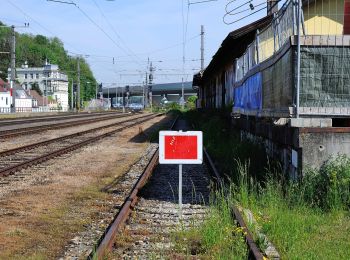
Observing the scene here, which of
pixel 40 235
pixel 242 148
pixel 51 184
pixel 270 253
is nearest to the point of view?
pixel 270 253

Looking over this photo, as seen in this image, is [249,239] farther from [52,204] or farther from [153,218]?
[52,204]

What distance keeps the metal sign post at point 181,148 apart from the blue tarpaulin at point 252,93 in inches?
227

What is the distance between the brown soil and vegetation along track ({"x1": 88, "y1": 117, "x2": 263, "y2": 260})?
554 mm

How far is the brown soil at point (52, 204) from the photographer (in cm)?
632

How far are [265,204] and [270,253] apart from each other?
2.51m

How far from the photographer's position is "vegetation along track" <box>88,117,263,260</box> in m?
5.88

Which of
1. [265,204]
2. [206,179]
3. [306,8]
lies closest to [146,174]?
[206,179]

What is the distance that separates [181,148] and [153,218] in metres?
1.08

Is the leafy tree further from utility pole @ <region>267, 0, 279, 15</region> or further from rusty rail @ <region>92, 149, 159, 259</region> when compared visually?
rusty rail @ <region>92, 149, 159, 259</region>

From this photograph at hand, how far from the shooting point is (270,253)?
218 inches

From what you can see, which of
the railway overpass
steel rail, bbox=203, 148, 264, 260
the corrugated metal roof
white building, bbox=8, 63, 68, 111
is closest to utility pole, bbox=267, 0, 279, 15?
the corrugated metal roof

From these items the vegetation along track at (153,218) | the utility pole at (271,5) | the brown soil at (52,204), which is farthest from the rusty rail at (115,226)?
the utility pole at (271,5)

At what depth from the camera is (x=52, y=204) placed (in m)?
8.80

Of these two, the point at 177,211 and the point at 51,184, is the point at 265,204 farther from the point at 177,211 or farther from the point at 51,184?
the point at 51,184
